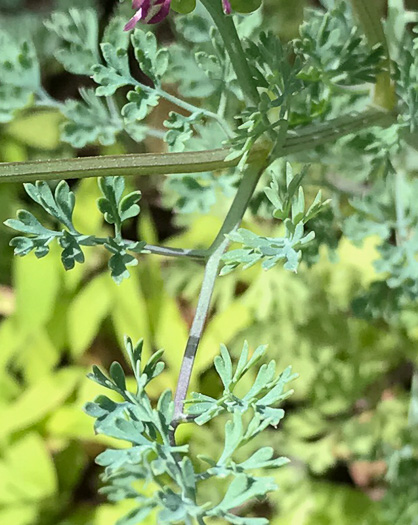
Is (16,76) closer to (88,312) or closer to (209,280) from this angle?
(209,280)

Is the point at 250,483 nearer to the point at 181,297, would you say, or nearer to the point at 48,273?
the point at 48,273

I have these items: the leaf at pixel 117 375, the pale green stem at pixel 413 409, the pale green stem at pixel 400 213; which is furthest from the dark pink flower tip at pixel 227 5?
the pale green stem at pixel 413 409

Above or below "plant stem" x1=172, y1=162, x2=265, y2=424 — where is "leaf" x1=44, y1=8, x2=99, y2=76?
above

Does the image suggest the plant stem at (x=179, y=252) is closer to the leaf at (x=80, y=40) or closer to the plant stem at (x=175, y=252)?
the plant stem at (x=175, y=252)

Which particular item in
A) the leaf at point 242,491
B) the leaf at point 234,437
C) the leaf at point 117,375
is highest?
the leaf at point 117,375

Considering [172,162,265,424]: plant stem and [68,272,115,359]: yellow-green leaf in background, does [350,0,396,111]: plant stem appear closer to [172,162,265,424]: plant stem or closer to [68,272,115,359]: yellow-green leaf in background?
[172,162,265,424]: plant stem

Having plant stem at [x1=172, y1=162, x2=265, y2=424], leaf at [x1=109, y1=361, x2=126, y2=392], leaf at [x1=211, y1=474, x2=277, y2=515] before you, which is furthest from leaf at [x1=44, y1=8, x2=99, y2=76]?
leaf at [x1=211, y1=474, x2=277, y2=515]

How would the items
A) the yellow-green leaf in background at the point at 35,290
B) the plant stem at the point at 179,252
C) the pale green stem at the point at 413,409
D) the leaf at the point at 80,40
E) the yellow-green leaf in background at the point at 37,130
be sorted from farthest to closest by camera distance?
the yellow-green leaf in background at the point at 37,130, the yellow-green leaf in background at the point at 35,290, the pale green stem at the point at 413,409, the leaf at the point at 80,40, the plant stem at the point at 179,252
